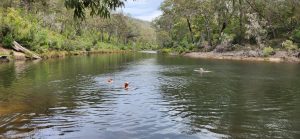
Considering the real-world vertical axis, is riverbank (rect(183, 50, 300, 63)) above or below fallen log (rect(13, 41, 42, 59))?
below

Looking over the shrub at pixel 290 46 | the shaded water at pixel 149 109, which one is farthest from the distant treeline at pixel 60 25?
the shrub at pixel 290 46

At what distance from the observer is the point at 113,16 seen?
454 feet

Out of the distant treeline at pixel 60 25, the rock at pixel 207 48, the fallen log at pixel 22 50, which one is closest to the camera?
the distant treeline at pixel 60 25

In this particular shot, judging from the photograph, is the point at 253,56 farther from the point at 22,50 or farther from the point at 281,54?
the point at 22,50

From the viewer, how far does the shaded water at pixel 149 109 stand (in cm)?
1564

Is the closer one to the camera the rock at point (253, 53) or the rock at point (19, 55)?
the rock at point (19, 55)

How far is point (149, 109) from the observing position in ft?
66.9

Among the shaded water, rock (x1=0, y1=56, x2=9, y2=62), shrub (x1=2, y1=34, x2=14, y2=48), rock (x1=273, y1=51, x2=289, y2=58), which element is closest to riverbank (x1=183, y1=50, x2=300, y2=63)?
rock (x1=273, y1=51, x2=289, y2=58)

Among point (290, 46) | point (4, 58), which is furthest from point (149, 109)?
point (290, 46)

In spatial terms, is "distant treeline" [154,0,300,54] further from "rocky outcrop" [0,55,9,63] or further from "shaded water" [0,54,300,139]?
"shaded water" [0,54,300,139]

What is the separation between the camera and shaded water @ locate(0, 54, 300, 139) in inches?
616

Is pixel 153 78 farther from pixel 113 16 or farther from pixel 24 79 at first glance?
pixel 113 16

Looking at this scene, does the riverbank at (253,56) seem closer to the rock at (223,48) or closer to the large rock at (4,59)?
the rock at (223,48)

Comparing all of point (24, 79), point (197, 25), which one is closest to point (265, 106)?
point (24, 79)
